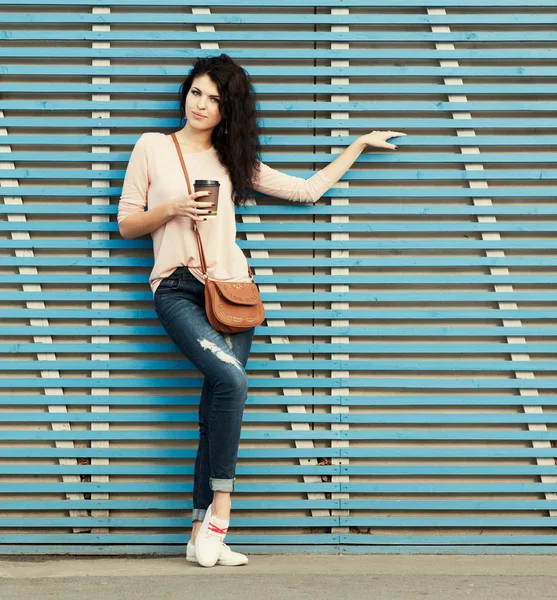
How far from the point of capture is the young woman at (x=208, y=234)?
4.12 meters

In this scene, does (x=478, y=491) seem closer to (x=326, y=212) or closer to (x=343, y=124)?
(x=326, y=212)

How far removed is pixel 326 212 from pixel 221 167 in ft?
2.07

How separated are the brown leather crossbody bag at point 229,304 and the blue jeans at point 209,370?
9 centimetres

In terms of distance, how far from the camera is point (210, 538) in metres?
4.18

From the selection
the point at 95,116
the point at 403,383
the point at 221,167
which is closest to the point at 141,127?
the point at 95,116

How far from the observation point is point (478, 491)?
4.60 metres

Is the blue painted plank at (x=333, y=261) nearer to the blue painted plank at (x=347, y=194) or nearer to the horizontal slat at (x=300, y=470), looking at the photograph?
the blue painted plank at (x=347, y=194)

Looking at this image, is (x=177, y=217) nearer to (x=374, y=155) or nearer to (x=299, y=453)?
(x=374, y=155)

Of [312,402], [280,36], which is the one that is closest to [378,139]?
[280,36]

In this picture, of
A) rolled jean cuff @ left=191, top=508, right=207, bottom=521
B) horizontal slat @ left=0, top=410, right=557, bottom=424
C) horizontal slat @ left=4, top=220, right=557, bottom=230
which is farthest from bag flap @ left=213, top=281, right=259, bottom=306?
rolled jean cuff @ left=191, top=508, right=207, bottom=521

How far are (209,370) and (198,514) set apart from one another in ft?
2.58

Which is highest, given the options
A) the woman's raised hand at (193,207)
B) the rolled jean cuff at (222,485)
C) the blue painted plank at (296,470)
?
the woman's raised hand at (193,207)

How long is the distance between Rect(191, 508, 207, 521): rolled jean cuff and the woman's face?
1959 millimetres

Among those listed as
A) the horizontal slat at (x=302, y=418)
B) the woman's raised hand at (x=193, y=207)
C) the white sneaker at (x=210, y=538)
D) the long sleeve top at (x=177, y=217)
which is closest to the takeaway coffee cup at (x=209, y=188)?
the woman's raised hand at (x=193, y=207)
